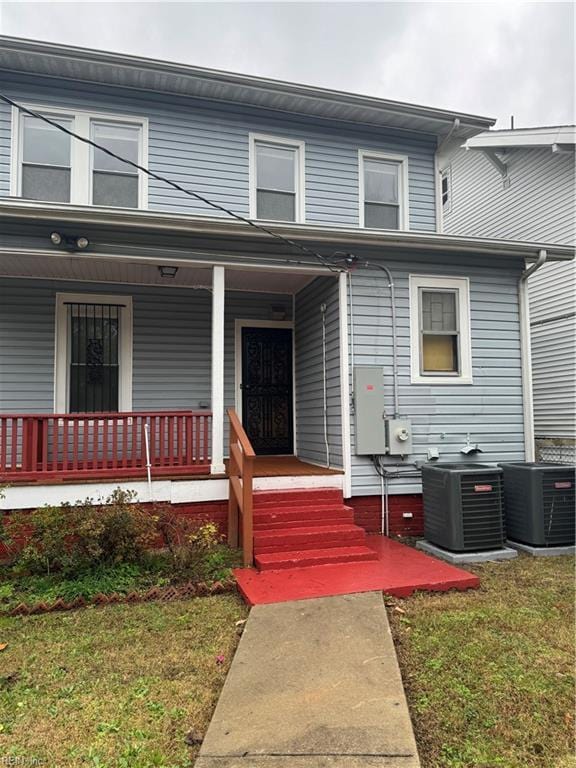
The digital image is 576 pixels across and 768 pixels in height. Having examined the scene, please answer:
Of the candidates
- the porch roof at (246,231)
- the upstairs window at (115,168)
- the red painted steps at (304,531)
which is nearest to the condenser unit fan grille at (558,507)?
the red painted steps at (304,531)

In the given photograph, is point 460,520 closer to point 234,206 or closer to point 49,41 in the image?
point 234,206

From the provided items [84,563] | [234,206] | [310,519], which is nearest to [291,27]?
[234,206]

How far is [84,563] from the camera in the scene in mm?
4746

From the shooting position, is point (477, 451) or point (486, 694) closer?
point (486, 694)

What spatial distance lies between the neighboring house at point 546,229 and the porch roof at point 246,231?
4026 millimetres

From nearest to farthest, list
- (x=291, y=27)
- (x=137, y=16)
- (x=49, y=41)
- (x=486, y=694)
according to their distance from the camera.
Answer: (x=486, y=694)
(x=49, y=41)
(x=137, y=16)
(x=291, y=27)

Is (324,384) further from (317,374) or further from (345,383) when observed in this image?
(345,383)

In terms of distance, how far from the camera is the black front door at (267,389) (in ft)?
26.7

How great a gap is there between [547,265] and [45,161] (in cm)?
1025

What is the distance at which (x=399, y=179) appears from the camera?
8570mm

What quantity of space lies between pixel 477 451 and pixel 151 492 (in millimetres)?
4287

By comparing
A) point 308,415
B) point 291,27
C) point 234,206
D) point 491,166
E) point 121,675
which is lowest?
point 121,675

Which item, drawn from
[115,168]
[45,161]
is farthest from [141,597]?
[45,161]

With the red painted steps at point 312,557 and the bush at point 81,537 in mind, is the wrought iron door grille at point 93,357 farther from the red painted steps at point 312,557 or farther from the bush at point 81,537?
the red painted steps at point 312,557
